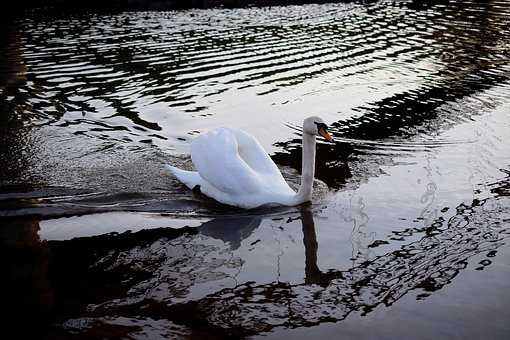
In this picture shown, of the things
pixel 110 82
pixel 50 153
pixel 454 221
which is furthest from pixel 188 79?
pixel 454 221

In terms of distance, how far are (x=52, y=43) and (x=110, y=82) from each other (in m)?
5.04

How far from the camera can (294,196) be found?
743cm

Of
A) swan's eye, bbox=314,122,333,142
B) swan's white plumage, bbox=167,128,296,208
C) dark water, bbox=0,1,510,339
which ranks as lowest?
dark water, bbox=0,1,510,339

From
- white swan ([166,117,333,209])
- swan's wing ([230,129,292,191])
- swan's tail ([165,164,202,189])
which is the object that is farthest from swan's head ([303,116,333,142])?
swan's tail ([165,164,202,189])

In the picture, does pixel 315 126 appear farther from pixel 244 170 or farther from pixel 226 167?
pixel 226 167

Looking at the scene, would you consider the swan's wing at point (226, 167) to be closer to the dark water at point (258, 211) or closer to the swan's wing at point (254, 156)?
the swan's wing at point (254, 156)

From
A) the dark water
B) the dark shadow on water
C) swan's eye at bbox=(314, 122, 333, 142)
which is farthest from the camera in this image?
swan's eye at bbox=(314, 122, 333, 142)

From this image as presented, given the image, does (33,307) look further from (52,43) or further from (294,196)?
(52,43)

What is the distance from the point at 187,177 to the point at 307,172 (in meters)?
1.52

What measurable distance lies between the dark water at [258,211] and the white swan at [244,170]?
16 cm

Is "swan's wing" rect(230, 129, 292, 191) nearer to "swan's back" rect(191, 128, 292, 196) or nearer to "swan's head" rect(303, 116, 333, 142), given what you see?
"swan's back" rect(191, 128, 292, 196)

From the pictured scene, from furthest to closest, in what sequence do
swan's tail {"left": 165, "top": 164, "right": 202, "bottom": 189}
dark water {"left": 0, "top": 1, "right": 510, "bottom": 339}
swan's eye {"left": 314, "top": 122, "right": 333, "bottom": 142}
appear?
swan's tail {"left": 165, "top": 164, "right": 202, "bottom": 189}, swan's eye {"left": 314, "top": 122, "right": 333, "bottom": 142}, dark water {"left": 0, "top": 1, "right": 510, "bottom": 339}

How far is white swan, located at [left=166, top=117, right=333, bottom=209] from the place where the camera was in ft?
24.1

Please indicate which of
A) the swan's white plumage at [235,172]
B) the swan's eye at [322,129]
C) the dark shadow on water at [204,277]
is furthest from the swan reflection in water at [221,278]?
the swan's eye at [322,129]
